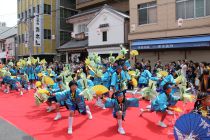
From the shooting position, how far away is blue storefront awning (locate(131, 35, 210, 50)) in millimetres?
14891

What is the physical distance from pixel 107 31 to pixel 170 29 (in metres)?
6.30

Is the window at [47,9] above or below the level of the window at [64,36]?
above

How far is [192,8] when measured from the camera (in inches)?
631

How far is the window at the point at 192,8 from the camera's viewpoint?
1545cm

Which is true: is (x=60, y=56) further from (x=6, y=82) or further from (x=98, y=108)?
(x=98, y=108)

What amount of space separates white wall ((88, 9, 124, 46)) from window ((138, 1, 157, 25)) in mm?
1960

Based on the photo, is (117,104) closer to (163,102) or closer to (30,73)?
(163,102)

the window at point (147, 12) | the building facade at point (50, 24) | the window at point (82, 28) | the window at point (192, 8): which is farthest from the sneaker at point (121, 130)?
the building facade at point (50, 24)

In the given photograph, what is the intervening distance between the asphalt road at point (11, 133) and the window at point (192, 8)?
12820mm

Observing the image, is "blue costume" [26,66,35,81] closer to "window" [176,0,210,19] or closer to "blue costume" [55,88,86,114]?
"blue costume" [55,88,86,114]

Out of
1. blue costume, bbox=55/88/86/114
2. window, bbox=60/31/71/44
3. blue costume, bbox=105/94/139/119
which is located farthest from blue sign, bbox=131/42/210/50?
window, bbox=60/31/71/44

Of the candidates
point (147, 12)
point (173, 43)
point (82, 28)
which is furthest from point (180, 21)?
point (82, 28)

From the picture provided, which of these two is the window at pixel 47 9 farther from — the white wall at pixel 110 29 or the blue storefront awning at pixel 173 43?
the blue storefront awning at pixel 173 43

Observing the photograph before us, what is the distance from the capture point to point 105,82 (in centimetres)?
Answer: 921
